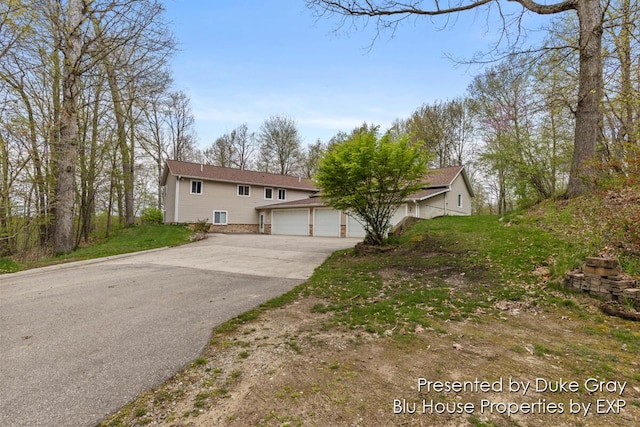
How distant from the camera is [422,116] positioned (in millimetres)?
23781

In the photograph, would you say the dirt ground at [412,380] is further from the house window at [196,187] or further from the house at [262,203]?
the house window at [196,187]

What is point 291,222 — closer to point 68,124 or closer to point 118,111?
point 118,111

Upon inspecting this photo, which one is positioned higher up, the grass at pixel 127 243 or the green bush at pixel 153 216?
the green bush at pixel 153 216

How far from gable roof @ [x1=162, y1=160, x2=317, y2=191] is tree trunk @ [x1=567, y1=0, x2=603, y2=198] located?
44.8ft

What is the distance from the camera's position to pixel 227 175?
22250mm

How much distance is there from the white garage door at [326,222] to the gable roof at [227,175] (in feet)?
7.41

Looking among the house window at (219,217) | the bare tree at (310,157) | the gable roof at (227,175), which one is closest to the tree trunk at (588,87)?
the gable roof at (227,175)

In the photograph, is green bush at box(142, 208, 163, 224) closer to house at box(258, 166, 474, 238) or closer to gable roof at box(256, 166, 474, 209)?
house at box(258, 166, 474, 238)

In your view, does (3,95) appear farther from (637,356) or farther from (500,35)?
(500,35)

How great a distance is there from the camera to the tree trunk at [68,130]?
8992 millimetres

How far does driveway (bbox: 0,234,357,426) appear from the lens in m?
2.22

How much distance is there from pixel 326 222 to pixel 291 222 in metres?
3.29

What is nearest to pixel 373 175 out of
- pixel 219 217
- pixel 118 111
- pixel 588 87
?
pixel 588 87

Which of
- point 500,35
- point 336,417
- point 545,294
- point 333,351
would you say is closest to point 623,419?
point 336,417
